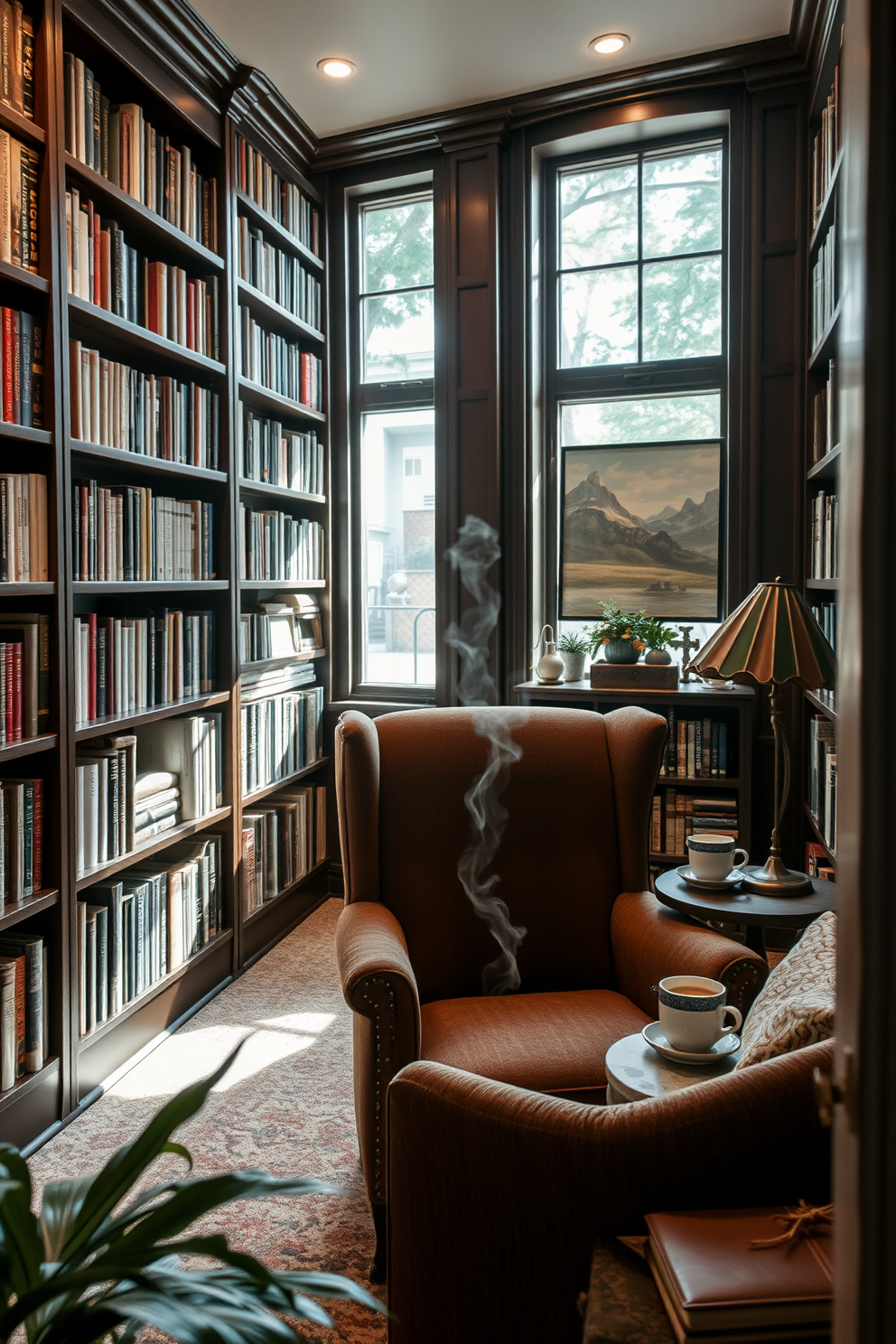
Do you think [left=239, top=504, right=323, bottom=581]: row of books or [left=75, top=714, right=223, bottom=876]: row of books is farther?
[left=239, top=504, right=323, bottom=581]: row of books

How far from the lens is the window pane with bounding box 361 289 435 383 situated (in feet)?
13.1

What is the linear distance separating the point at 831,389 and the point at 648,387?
3.49 feet

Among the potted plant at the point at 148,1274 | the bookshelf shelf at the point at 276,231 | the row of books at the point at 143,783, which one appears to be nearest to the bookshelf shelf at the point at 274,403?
the bookshelf shelf at the point at 276,231

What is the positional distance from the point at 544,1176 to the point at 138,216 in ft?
8.73

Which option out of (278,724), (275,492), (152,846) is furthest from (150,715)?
(275,492)

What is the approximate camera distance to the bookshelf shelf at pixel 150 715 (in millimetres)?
2402

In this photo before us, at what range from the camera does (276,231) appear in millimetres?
3510

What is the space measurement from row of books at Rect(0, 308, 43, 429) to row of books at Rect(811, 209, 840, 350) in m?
2.12

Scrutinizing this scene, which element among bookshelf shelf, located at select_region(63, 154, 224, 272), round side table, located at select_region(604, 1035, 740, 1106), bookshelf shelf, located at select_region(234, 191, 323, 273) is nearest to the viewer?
round side table, located at select_region(604, 1035, 740, 1106)

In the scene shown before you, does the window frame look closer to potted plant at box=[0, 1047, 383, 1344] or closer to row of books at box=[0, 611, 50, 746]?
row of books at box=[0, 611, 50, 746]

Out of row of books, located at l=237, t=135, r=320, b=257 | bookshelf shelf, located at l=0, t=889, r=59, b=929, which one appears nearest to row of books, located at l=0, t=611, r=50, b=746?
bookshelf shelf, located at l=0, t=889, r=59, b=929

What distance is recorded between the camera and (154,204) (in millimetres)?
2740

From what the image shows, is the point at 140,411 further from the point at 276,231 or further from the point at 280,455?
the point at 276,231

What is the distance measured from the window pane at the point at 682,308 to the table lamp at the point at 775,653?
1810 mm
